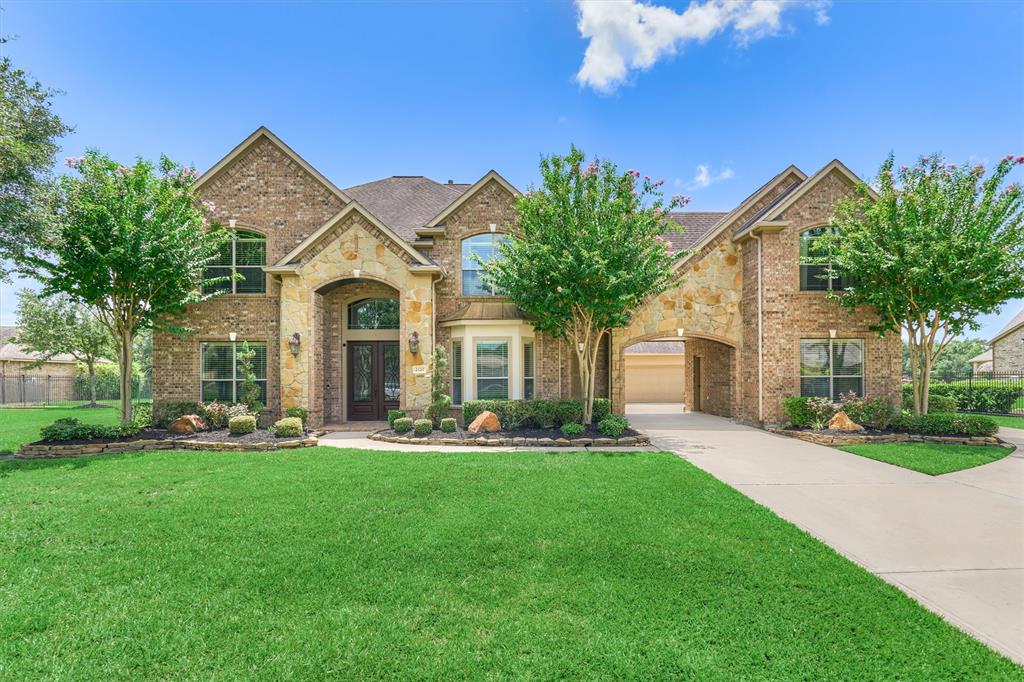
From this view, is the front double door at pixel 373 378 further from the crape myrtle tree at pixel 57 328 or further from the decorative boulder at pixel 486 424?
the crape myrtle tree at pixel 57 328

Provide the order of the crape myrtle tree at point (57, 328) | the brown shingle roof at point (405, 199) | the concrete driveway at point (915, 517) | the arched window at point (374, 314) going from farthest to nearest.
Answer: the crape myrtle tree at point (57, 328) → the brown shingle roof at point (405, 199) → the arched window at point (374, 314) → the concrete driveway at point (915, 517)

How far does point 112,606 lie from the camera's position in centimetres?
344

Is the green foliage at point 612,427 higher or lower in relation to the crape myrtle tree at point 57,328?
lower

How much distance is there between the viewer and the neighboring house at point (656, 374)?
23.6 meters

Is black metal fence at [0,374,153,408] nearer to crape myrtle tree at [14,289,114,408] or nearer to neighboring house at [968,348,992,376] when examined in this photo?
crape myrtle tree at [14,289,114,408]

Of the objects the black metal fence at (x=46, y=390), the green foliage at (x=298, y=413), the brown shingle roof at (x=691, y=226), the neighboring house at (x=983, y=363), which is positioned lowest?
the black metal fence at (x=46, y=390)

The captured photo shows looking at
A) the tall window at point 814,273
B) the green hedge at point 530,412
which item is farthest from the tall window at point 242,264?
the tall window at point 814,273

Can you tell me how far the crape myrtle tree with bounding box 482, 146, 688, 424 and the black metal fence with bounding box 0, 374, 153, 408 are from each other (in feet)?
89.4

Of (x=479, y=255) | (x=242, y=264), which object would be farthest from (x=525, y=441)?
(x=242, y=264)

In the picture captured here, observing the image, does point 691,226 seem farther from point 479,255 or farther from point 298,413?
point 298,413

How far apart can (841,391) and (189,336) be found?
18695mm

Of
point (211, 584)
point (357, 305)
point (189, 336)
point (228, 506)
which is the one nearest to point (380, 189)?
point (357, 305)

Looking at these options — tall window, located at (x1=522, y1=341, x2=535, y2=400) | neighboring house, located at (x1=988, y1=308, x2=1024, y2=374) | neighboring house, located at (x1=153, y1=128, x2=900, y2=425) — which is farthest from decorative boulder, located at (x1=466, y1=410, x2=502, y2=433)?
neighboring house, located at (x1=988, y1=308, x2=1024, y2=374)

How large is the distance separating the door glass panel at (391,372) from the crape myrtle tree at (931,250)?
12.3m
